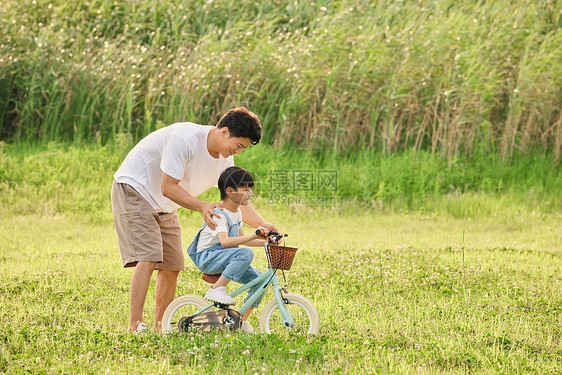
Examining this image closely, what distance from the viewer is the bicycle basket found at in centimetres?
487

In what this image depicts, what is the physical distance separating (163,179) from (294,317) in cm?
147

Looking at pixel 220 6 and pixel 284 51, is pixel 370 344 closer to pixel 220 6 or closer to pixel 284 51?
pixel 284 51

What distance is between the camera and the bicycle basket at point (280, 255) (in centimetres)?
487

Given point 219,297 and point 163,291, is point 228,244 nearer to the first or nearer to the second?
point 219,297

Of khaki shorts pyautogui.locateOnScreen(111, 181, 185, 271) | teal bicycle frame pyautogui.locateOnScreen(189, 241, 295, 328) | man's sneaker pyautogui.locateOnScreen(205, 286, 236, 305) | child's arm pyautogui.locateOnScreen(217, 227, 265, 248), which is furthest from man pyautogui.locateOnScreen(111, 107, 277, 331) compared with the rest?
man's sneaker pyautogui.locateOnScreen(205, 286, 236, 305)

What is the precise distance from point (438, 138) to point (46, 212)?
20.8 feet

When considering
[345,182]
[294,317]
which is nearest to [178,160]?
[294,317]

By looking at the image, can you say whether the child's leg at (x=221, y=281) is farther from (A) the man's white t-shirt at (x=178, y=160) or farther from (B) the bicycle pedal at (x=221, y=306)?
(A) the man's white t-shirt at (x=178, y=160)

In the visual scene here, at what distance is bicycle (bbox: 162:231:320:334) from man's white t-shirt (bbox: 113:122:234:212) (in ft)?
2.34

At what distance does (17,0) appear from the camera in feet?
49.2

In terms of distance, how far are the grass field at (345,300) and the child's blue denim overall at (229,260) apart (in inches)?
17.9

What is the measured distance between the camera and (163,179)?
5098 millimetres

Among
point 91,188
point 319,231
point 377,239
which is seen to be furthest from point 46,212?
point 377,239

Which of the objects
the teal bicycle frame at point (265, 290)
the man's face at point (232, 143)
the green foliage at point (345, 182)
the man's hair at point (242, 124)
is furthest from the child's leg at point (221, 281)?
the green foliage at point (345, 182)
